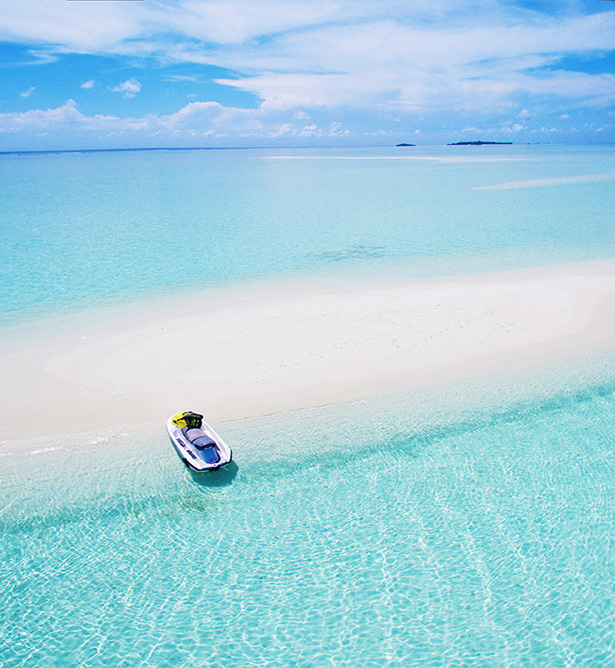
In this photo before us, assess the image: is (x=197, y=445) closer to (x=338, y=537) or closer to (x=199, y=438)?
(x=199, y=438)

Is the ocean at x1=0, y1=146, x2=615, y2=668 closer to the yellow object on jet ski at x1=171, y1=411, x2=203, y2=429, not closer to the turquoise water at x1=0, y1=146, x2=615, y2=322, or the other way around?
the yellow object on jet ski at x1=171, y1=411, x2=203, y2=429

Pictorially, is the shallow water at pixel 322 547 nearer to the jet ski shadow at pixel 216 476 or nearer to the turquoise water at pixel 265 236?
the jet ski shadow at pixel 216 476

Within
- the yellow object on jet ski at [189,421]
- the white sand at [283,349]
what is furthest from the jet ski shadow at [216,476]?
the white sand at [283,349]

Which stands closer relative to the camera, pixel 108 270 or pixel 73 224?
pixel 108 270

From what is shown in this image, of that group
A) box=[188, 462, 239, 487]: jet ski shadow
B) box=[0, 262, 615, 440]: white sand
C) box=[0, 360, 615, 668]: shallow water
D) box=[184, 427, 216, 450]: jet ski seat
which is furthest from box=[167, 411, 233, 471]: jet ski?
box=[0, 262, 615, 440]: white sand

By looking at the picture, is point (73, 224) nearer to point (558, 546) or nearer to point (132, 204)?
point (132, 204)

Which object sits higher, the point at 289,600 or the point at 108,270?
the point at 108,270

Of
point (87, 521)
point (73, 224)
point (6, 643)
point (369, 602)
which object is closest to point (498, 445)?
point (369, 602)

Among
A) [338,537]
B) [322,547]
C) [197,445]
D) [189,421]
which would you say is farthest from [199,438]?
[338,537]
